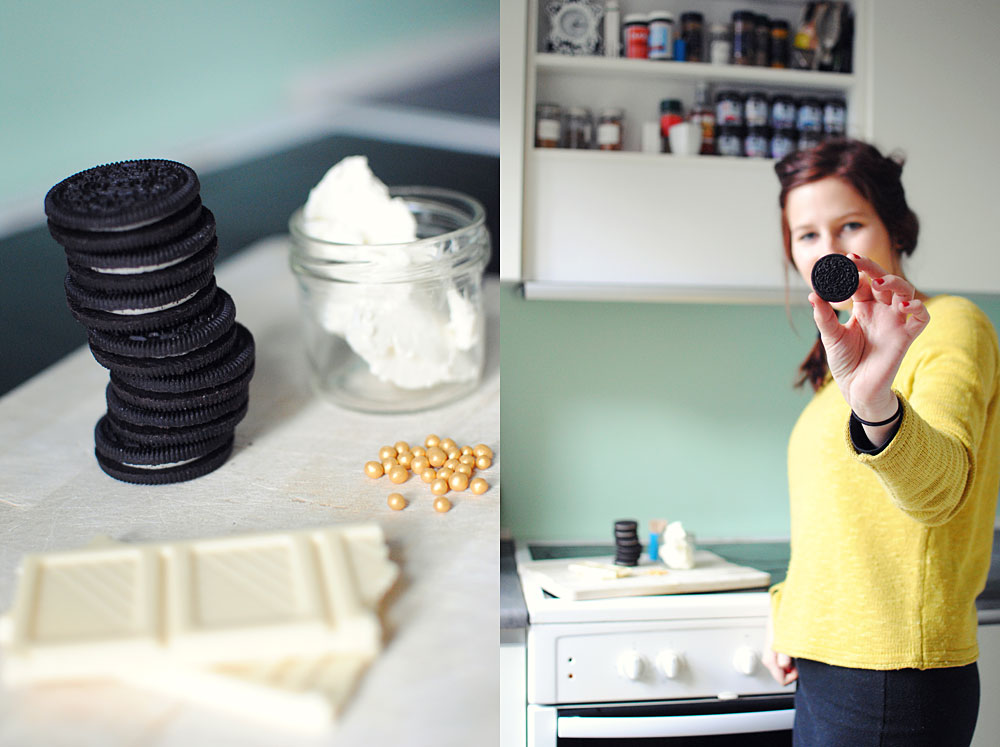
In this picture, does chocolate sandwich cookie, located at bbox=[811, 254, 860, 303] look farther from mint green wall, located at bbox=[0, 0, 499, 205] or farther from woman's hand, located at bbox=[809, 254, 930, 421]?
mint green wall, located at bbox=[0, 0, 499, 205]

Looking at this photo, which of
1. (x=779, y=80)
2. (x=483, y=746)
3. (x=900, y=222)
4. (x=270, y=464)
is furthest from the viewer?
(x=779, y=80)

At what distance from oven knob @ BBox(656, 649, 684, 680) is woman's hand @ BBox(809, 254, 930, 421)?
0.45 metres

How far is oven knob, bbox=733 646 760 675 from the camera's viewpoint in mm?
817

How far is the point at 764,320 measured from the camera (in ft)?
3.59

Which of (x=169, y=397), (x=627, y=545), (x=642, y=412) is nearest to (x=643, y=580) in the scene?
(x=627, y=545)

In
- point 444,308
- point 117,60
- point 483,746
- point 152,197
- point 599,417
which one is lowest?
point 599,417

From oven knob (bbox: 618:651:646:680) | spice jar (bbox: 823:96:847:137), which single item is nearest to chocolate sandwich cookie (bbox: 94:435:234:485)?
oven knob (bbox: 618:651:646:680)

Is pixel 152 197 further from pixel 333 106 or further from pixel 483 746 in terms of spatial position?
pixel 333 106

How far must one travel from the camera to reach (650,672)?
32.4 inches

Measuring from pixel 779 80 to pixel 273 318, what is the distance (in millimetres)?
638

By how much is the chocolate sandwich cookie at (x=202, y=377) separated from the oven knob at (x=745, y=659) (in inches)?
→ 23.0

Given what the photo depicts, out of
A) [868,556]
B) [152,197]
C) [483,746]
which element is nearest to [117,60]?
[152,197]

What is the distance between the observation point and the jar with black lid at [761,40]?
917mm

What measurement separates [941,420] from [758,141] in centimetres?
53
